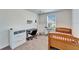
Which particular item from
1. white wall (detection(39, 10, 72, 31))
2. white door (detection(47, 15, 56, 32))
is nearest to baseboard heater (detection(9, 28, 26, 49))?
white wall (detection(39, 10, 72, 31))

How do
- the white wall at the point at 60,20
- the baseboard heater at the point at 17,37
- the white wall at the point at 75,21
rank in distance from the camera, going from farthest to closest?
the baseboard heater at the point at 17,37 < the white wall at the point at 60,20 < the white wall at the point at 75,21

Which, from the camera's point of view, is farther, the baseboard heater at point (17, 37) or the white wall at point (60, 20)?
the baseboard heater at point (17, 37)

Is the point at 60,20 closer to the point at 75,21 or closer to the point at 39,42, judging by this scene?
the point at 75,21

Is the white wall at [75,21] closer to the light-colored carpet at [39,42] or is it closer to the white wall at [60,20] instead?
the white wall at [60,20]

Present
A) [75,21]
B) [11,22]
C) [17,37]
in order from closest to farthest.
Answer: [75,21] < [11,22] < [17,37]

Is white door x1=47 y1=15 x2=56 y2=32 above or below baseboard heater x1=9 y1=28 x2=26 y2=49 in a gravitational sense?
above

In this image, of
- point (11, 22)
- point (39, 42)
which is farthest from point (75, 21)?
point (11, 22)

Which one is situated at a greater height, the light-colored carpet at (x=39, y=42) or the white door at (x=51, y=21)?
the white door at (x=51, y=21)

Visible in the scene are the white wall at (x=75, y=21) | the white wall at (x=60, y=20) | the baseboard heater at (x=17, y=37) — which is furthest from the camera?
the baseboard heater at (x=17, y=37)

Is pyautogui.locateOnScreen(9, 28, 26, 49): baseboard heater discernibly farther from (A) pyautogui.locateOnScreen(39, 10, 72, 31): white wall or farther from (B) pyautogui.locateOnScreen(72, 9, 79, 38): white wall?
(B) pyautogui.locateOnScreen(72, 9, 79, 38): white wall

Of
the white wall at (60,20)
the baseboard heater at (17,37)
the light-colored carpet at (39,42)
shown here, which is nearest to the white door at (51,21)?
the white wall at (60,20)

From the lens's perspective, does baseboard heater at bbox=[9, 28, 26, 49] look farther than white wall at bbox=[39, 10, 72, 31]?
Yes

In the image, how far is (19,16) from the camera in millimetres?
1179
